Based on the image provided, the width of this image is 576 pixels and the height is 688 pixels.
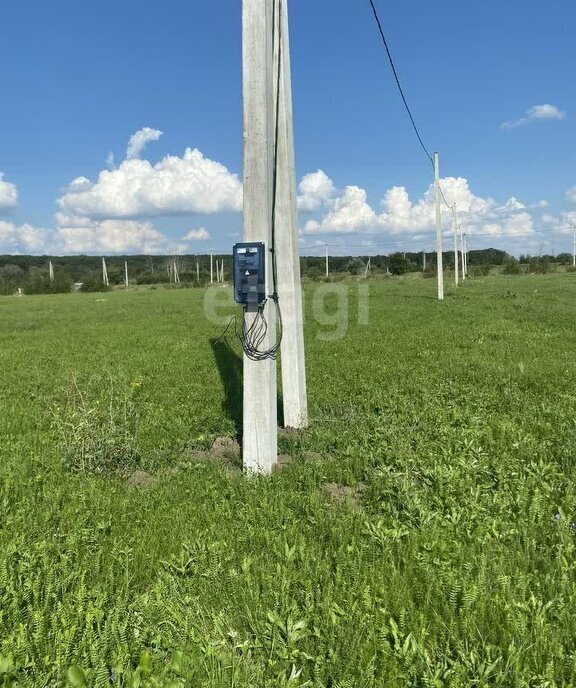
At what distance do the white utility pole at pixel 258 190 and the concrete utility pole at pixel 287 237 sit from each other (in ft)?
3.32

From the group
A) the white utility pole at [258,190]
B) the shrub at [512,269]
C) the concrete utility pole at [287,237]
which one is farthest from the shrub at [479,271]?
the white utility pole at [258,190]

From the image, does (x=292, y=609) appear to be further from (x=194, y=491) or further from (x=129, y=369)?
(x=129, y=369)

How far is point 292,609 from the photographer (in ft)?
8.10

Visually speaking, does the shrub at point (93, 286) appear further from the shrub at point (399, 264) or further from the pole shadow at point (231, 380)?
the pole shadow at point (231, 380)

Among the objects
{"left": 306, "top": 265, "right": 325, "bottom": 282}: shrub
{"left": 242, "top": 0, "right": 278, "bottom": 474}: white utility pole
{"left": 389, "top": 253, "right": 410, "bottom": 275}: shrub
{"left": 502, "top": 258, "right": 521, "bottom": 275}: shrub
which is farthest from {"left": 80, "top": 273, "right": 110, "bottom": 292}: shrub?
{"left": 242, "top": 0, "right": 278, "bottom": 474}: white utility pole

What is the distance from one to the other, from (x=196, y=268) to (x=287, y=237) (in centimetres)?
6344

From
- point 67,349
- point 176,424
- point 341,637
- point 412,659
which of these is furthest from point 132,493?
point 67,349

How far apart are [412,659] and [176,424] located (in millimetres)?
3998

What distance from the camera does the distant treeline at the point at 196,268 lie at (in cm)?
4972

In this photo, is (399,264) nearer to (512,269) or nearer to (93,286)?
(512,269)

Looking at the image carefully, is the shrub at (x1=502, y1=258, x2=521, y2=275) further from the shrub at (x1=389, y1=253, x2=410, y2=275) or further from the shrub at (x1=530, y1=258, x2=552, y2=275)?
the shrub at (x1=389, y1=253, x2=410, y2=275)

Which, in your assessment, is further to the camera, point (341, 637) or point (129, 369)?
point (129, 369)

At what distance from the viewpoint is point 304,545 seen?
3.05 metres

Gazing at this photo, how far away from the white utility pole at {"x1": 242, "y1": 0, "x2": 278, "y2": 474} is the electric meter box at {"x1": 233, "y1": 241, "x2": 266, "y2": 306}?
0.31 feet
